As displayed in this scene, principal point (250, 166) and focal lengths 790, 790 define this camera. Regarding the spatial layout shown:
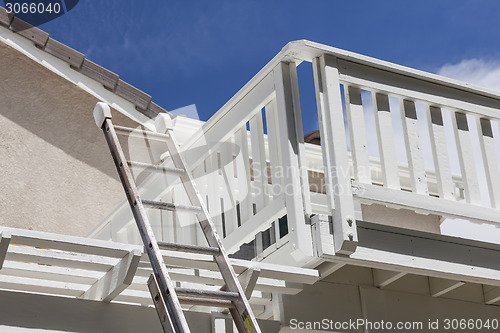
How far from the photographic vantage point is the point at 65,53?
332 inches

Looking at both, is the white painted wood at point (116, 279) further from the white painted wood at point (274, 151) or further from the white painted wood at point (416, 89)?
the white painted wood at point (416, 89)

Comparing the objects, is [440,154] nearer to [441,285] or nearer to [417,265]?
[417,265]

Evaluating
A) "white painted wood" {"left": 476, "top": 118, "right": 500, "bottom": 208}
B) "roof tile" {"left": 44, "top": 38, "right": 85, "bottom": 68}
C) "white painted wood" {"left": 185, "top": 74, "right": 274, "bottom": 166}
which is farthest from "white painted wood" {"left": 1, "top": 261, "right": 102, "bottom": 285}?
"roof tile" {"left": 44, "top": 38, "right": 85, "bottom": 68}

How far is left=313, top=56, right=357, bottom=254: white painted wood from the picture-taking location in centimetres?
443

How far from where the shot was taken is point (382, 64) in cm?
489

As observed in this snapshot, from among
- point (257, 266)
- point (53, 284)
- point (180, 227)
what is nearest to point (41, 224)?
point (180, 227)

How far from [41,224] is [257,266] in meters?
4.26

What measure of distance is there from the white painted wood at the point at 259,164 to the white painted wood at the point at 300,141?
0.31 metres

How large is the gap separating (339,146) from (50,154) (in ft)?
15.5

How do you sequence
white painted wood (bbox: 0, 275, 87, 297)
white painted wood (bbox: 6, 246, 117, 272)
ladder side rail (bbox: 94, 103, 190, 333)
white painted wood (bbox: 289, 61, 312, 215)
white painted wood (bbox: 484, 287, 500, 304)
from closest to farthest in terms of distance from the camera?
ladder side rail (bbox: 94, 103, 190, 333) → white painted wood (bbox: 6, 246, 117, 272) → white painted wood (bbox: 0, 275, 87, 297) → white painted wood (bbox: 289, 61, 312, 215) → white painted wood (bbox: 484, 287, 500, 304)

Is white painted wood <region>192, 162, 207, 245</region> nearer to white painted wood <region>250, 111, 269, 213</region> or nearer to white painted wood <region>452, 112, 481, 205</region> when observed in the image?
white painted wood <region>250, 111, 269, 213</region>

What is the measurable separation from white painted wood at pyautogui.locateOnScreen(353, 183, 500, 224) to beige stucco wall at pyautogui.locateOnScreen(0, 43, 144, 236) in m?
4.53

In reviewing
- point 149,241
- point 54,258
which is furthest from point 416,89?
point 54,258

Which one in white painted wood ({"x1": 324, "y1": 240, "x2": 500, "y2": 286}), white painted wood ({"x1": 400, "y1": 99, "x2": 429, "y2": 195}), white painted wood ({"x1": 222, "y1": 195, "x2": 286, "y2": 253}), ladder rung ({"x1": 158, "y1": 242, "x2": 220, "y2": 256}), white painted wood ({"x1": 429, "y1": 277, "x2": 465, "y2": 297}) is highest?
white painted wood ({"x1": 400, "y1": 99, "x2": 429, "y2": 195})
